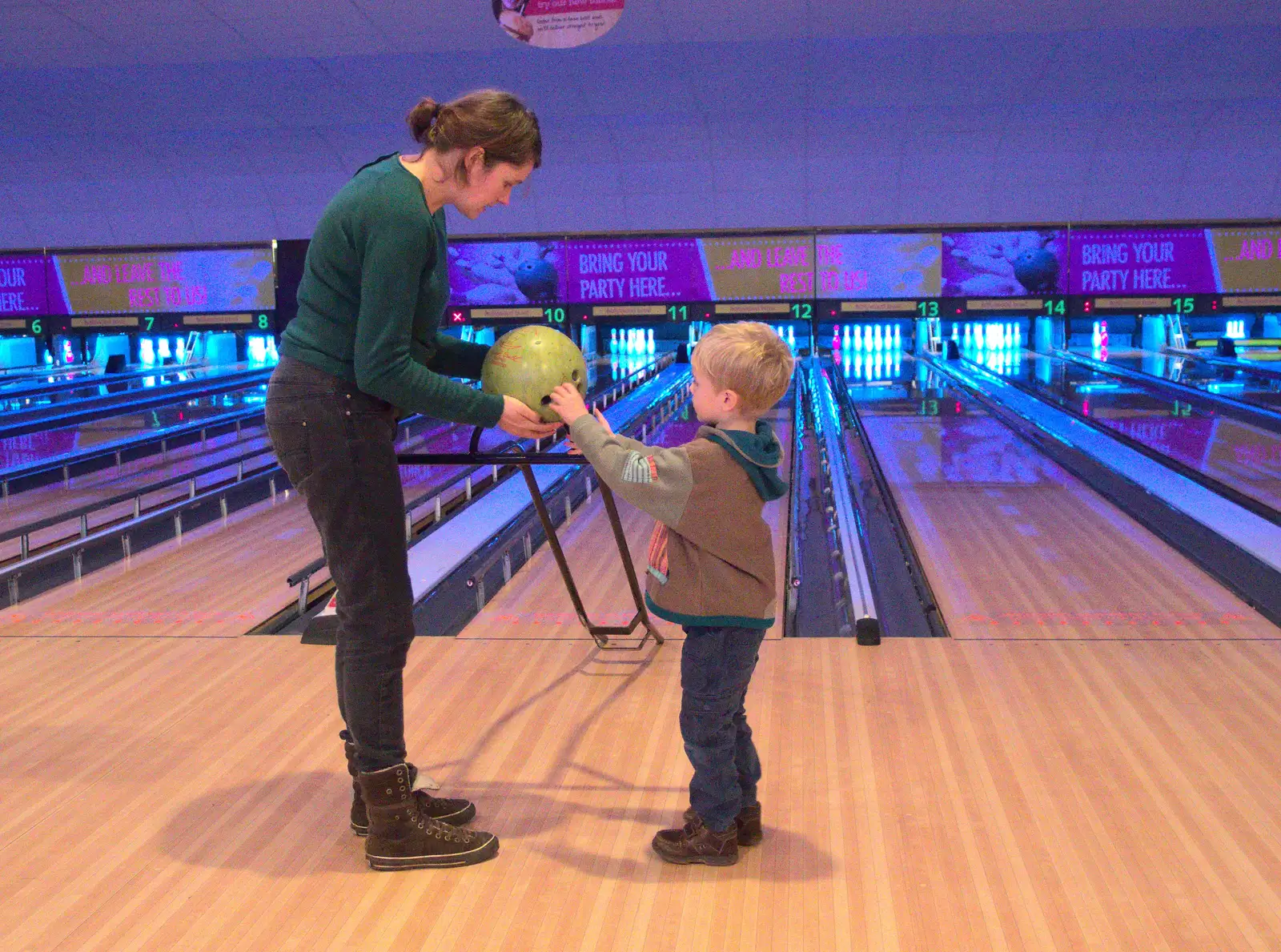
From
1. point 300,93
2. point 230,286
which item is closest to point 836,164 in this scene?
point 300,93

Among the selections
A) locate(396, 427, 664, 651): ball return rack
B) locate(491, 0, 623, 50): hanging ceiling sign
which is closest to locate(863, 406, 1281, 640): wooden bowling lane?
locate(396, 427, 664, 651): ball return rack

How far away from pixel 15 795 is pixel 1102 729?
2058 millimetres

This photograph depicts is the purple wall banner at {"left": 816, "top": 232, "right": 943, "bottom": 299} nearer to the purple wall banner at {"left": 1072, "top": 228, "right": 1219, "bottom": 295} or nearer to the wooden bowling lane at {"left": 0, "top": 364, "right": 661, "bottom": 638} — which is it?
the purple wall banner at {"left": 1072, "top": 228, "right": 1219, "bottom": 295}

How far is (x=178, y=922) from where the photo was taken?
1.69 meters

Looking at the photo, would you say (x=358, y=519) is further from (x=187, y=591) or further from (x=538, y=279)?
(x=538, y=279)

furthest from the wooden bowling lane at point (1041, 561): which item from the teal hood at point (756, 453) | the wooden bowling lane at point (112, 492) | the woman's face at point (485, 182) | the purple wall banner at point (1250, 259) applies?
the purple wall banner at point (1250, 259)

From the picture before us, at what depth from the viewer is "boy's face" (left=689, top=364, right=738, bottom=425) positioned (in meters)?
1.80

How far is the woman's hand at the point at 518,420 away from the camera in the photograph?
72.5 inches

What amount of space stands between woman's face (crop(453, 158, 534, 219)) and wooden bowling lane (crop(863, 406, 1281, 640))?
1.95 meters

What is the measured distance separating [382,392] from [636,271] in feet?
34.0

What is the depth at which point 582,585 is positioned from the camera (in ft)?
13.3

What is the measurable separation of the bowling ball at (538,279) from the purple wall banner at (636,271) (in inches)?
6.4

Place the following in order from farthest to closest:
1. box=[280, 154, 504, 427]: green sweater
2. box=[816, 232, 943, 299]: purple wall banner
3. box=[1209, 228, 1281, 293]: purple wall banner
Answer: box=[816, 232, 943, 299]: purple wall banner
box=[1209, 228, 1281, 293]: purple wall banner
box=[280, 154, 504, 427]: green sweater

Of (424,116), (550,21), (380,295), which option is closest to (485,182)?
(424,116)
